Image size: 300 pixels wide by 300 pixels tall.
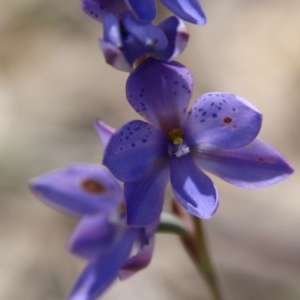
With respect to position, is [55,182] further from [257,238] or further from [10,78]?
[10,78]

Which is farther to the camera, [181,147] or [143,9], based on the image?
[181,147]

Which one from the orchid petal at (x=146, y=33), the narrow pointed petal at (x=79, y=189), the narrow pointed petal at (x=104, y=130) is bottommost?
the narrow pointed petal at (x=79, y=189)

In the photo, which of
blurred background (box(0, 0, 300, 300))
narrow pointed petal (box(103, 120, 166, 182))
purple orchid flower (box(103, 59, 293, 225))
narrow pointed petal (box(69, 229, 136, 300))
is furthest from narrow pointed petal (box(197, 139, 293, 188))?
blurred background (box(0, 0, 300, 300))

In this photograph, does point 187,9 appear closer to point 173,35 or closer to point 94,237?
point 173,35

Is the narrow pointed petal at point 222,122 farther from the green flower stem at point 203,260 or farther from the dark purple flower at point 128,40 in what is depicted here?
the green flower stem at point 203,260

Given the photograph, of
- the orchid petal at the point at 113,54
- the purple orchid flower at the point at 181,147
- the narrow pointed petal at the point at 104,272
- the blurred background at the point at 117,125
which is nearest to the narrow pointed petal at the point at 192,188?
the purple orchid flower at the point at 181,147

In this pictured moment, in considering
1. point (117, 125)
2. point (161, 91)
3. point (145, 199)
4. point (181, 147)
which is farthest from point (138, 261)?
point (117, 125)
